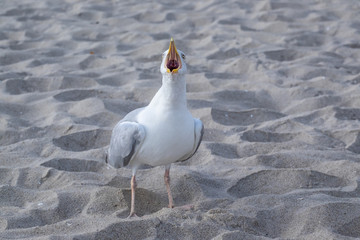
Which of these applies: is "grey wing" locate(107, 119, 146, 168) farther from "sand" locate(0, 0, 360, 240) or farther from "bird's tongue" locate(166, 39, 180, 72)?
"bird's tongue" locate(166, 39, 180, 72)

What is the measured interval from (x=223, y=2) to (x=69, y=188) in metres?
4.48

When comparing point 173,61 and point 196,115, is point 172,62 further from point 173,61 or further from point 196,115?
point 196,115

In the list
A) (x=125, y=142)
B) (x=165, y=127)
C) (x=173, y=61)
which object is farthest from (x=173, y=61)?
(x=125, y=142)

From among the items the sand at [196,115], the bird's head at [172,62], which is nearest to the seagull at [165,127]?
the bird's head at [172,62]

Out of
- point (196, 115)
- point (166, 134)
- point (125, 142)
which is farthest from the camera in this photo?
point (196, 115)

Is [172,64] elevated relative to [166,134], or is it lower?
elevated

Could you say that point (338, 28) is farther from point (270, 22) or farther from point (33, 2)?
point (33, 2)

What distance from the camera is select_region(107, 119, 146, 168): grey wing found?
274cm

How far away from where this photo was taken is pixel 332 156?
3.38 m

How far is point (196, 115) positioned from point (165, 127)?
1380 mm

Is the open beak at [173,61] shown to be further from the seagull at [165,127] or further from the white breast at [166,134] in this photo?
the white breast at [166,134]

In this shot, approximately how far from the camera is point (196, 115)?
13.3 feet

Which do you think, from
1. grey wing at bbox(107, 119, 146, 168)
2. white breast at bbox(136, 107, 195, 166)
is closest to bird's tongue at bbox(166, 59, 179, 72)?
white breast at bbox(136, 107, 195, 166)

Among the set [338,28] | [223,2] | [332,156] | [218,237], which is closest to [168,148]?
[218,237]
